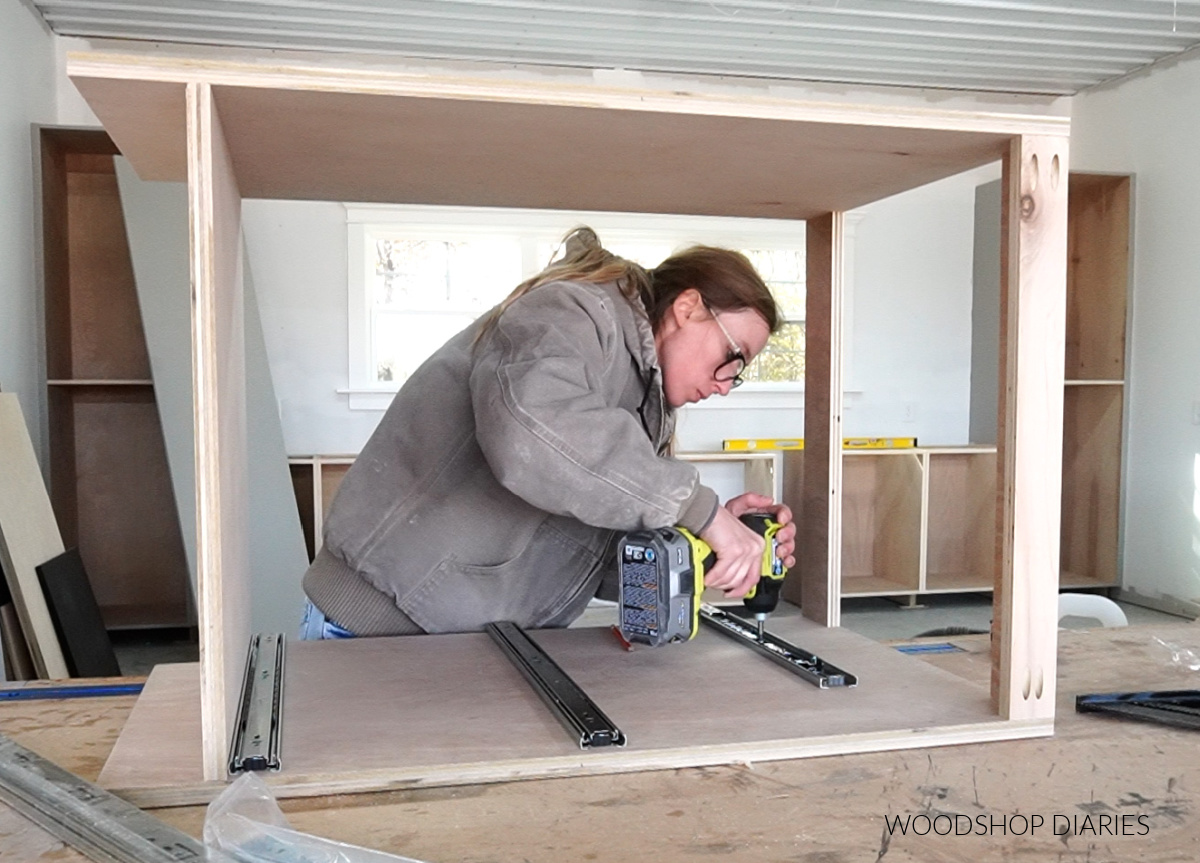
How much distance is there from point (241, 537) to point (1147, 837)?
1.09 m

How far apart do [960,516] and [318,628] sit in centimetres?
519

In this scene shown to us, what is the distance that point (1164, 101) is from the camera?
5.40m

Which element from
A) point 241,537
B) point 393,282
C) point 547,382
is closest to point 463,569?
point 241,537

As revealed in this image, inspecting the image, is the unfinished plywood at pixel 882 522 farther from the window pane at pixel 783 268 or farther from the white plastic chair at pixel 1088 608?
the white plastic chair at pixel 1088 608

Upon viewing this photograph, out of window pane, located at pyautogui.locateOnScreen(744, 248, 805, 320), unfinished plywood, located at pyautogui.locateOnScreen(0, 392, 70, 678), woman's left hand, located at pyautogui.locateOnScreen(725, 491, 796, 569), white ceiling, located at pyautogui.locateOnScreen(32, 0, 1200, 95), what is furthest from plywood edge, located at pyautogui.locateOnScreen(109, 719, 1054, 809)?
window pane, located at pyautogui.locateOnScreen(744, 248, 805, 320)

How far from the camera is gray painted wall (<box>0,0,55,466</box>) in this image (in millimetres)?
3840

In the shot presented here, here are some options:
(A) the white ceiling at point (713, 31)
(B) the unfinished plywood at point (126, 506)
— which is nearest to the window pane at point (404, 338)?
(B) the unfinished plywood at point (126, 506)

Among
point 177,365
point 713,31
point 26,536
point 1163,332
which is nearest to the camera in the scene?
point 26,536

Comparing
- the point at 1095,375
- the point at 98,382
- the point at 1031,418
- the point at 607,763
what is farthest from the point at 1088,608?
the point at 98,382

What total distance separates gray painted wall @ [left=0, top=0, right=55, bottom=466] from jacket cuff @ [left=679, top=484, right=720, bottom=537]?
3488 mm

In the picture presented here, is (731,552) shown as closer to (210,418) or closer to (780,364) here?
(210,418)

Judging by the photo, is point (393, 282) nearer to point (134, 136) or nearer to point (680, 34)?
point (680, 34)

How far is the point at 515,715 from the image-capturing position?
43.2 inches

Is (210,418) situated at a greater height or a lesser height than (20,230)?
lesser
